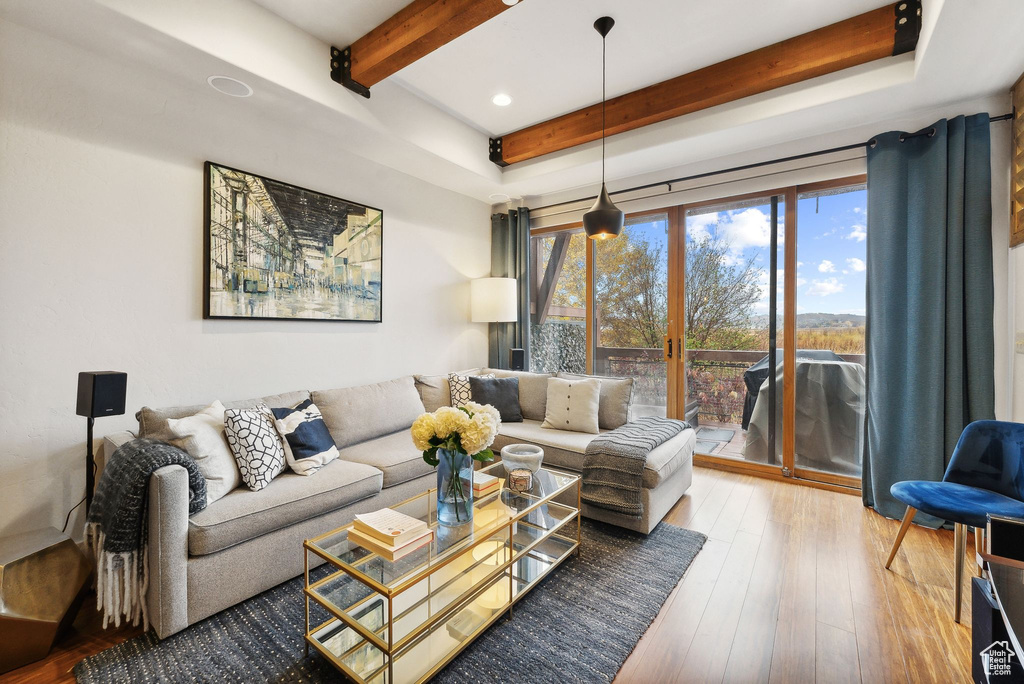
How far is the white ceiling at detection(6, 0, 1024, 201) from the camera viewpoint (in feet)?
6.46

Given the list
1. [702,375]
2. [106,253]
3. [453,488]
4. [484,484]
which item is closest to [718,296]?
[702,375]

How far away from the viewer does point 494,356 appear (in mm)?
4605

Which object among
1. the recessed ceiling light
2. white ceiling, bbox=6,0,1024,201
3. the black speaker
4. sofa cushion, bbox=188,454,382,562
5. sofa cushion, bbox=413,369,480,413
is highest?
white ceiling, bbox=6,0,1024,201

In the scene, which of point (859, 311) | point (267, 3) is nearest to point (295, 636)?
point (267, 3)

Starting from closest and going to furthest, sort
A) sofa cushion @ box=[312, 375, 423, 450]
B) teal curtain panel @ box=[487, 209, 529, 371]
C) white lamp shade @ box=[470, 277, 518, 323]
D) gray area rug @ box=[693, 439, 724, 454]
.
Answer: sofa cushion @ box=[312, 375, 423, 450], gray area rug @ box=[693, 439, 724, 454], white lamp shade @ box=[470, 277, 518, 323], teal curtain panel @ box=[487, 209, 529, 371]

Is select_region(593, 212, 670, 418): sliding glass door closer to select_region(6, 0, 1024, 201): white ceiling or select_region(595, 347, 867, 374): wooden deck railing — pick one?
select_region(595, 347, 867, 374): wooden deck railing

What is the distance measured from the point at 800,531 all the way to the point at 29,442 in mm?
3976

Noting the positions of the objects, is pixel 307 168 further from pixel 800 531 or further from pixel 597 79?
pixel 800 531

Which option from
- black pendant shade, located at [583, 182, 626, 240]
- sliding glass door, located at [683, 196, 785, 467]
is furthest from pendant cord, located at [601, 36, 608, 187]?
sliding glass door, located at [683, 196, 785, 467]

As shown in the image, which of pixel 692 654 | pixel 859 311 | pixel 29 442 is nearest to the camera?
pixel 692 654

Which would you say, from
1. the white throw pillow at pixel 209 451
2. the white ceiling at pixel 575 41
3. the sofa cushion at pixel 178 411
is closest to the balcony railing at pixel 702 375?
the white ceiling at pixel 575 41

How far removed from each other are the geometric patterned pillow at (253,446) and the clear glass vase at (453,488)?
94 cm

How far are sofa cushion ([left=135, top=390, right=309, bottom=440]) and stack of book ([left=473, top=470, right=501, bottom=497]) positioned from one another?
1294 millimetres

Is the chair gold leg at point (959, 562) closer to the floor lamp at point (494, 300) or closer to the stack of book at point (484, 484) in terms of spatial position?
the stack of book at point (484, 484)
